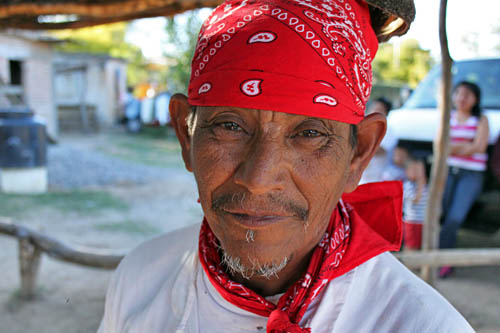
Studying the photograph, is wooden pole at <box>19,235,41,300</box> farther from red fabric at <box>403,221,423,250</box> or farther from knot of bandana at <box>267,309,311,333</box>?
red fabric at <box>403,221,423,250</box>

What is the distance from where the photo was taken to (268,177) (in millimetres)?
1025

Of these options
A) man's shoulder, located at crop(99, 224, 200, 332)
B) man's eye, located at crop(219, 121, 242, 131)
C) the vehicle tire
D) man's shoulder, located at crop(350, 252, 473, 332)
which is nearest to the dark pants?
man's shoulder, located at crop(350, 252, 473, 332)

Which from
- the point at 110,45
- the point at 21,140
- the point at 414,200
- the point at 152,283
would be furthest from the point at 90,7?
the point at 110,45

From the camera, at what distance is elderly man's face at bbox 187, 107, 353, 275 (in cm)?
105

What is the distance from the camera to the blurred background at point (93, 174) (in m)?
4.04

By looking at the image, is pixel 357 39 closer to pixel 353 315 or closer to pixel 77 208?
pixel 353 315

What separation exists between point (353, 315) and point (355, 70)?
0.63 meters

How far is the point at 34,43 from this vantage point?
42.6 feet

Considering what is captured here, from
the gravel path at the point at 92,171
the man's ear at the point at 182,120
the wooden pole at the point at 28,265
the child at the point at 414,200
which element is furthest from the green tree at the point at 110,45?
the man's ear at the point at 182,120

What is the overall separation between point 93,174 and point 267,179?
9808 millimetres

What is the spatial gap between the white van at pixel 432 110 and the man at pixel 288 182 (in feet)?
12.2

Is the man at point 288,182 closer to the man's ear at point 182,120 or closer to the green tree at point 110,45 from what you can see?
the man's ear at point 182,120

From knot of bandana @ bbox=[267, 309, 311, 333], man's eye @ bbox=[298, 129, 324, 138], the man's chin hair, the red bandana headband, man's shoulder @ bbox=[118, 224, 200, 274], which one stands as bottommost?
man's shoulder @ bbox=[118, 224, 200, 274]

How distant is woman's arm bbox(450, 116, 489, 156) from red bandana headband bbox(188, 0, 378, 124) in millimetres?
3614
